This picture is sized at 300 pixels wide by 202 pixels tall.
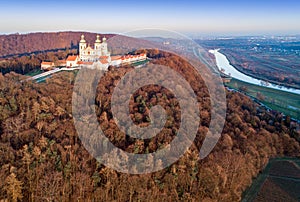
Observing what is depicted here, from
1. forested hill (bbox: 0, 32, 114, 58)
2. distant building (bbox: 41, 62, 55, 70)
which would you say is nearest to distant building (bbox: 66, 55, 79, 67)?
distant building (bbox: 41, 62, 55, 70)

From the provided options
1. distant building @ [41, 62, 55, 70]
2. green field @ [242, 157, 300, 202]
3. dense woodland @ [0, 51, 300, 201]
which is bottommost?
green field @ [242, 157, 300, 202]

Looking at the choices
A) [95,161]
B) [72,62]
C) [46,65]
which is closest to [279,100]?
[72,62]

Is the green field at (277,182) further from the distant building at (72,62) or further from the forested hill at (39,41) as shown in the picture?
the forested hill at (39,41)

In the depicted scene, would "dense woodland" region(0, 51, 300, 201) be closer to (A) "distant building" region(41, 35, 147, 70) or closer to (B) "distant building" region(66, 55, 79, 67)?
(A) "distant building" region(41, 35, 147, 70)

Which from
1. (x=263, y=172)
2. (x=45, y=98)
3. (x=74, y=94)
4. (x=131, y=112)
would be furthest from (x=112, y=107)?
(x=263, y=172)

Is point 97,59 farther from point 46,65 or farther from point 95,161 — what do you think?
point 95,161

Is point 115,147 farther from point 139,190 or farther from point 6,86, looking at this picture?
point 6,86
